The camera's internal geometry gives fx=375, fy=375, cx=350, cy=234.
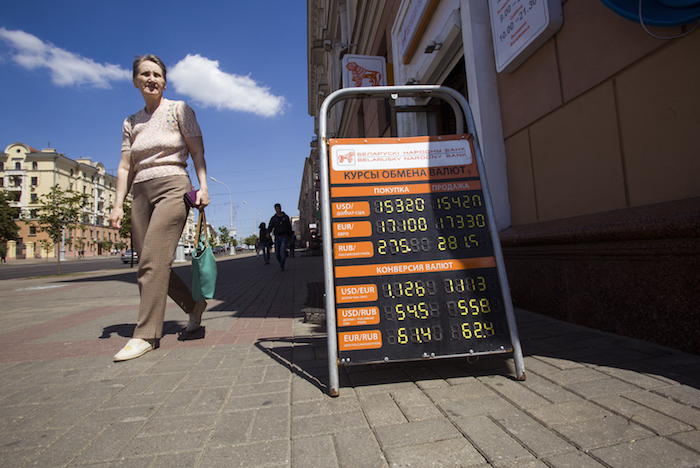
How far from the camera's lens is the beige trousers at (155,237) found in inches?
111

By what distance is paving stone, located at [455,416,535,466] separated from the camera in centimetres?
133

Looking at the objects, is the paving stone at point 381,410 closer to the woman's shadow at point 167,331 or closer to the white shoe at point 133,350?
the white shoe at point 133,350

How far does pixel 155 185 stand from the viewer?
2961 mm

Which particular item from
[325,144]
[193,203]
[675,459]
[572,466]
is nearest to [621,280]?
[675,459]

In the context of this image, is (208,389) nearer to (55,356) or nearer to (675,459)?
(55,356)

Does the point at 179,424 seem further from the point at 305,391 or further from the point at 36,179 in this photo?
the point at 36,179

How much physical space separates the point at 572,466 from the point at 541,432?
219 mm

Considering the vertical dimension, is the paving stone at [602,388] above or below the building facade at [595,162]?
below

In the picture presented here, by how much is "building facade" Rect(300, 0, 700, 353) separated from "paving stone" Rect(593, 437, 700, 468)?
43.8 inches

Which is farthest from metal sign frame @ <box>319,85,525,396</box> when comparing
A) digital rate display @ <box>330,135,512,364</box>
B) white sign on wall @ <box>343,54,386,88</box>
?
white sign on wall @ <box>343,54,386,88</box>

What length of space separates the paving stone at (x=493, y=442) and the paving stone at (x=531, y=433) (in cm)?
3

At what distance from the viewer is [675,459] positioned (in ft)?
4.13

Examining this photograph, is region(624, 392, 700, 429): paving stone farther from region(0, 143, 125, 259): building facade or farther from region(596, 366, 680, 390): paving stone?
region(0, 143, 125, 259): building facade

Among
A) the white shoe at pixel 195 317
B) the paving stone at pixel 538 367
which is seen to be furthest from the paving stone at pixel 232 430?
the white shoe at pixel 195 317
